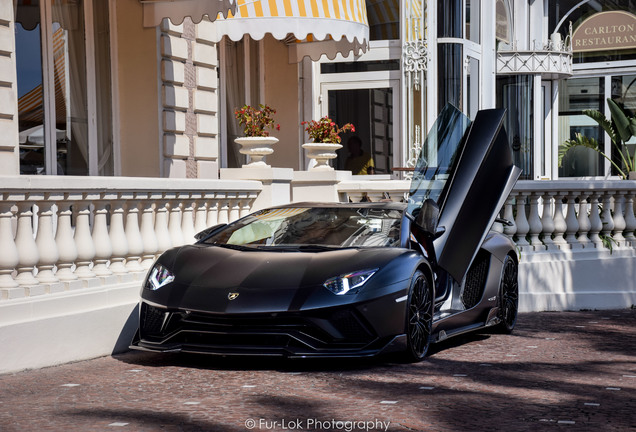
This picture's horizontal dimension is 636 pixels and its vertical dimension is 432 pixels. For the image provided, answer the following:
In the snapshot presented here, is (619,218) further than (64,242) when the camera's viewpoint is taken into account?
Yes

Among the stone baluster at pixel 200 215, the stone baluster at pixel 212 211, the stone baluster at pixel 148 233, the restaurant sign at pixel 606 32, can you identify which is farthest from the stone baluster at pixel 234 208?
the restaurant sign at pixel 606 32

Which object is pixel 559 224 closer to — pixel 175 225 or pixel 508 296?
pixel 508 296

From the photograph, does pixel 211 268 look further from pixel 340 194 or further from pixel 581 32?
pixel 581 32

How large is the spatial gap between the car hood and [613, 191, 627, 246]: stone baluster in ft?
18.3

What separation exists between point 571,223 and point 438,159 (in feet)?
12.7

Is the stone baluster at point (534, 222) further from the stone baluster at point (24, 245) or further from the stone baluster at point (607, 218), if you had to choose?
the stone baluster at point (24, 245)

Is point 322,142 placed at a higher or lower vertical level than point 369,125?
lower

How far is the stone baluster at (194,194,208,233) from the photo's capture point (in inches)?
366

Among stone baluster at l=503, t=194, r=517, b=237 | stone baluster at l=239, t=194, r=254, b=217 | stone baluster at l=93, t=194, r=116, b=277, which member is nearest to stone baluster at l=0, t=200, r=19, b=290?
stone baluster at l=93, t=194, r=116, b=277

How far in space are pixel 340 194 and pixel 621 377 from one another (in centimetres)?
642

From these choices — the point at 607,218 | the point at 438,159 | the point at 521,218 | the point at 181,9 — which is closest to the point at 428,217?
the point at 438,159

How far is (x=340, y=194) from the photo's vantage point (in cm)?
1280

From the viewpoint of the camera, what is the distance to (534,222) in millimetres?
11336

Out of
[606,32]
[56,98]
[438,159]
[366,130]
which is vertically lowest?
[438,159]
